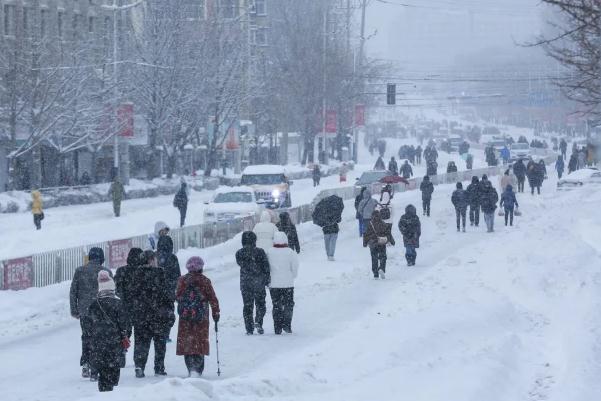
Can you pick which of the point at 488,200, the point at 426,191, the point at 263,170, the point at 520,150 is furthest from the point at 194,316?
the point at 520,150

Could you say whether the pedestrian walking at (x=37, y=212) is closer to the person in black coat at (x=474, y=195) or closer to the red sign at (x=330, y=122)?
the person in black coat at (x=474, y=195)

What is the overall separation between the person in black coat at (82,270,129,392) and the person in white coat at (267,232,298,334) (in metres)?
5.81

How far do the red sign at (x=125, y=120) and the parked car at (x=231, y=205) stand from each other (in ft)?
60.7

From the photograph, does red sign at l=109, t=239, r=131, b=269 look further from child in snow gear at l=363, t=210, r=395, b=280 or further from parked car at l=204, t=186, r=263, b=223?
parked car at l=204, t=186, r=263, b=223

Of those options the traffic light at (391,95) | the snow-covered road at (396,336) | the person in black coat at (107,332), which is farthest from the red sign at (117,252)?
the traffic light at (391,95)

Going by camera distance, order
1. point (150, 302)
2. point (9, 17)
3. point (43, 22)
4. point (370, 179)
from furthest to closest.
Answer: point (43, 22)
point (9, 17)
point (370, 179)
point (150, 302)

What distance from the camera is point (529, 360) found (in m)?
18.8

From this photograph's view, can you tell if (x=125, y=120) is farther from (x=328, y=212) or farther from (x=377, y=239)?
(x=377, y=239)

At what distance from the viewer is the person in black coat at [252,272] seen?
1998 cm

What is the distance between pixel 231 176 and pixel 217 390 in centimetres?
6105

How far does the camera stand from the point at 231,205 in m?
43.1

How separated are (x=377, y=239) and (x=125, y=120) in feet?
114

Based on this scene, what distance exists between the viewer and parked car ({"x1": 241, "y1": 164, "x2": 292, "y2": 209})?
164 ft

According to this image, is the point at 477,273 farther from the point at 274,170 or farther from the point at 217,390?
the point at 274,170
